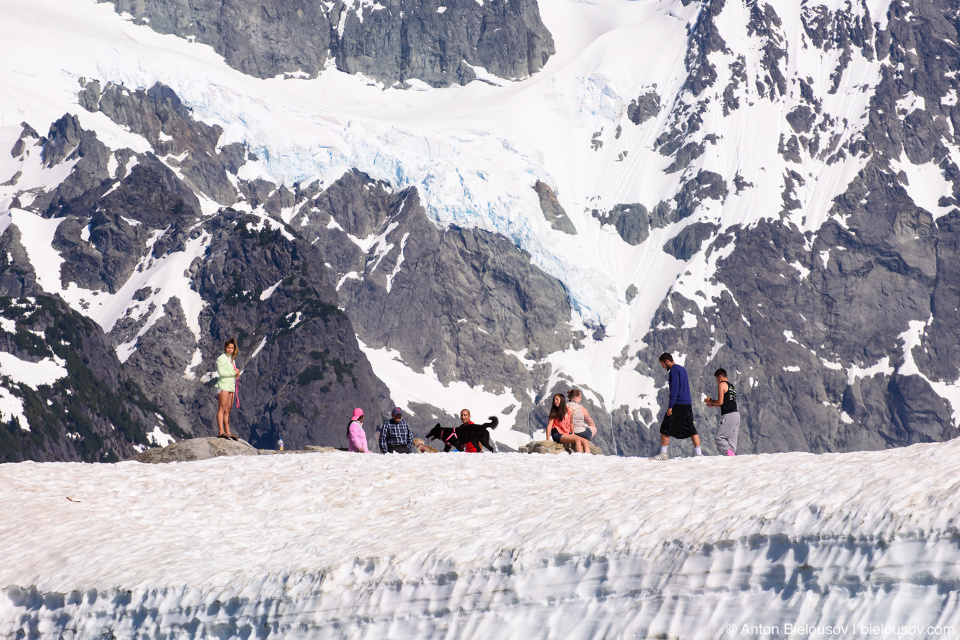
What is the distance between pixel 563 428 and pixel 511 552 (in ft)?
48.0

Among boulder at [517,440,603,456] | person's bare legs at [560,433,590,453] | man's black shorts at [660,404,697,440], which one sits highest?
man's black shorts at [660,404,697,440]

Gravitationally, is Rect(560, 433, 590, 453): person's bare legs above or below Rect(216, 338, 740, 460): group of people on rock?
below

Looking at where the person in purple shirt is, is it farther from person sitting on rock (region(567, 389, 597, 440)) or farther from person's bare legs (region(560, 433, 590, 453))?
person sitting on rock (region(567, 389, 597, 440))

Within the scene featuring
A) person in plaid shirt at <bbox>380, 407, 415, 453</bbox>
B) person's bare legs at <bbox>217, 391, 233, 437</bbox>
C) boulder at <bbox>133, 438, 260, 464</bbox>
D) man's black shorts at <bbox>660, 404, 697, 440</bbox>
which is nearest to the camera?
man's black shorts at <bbox>660, 404, 697, 440</bbox>

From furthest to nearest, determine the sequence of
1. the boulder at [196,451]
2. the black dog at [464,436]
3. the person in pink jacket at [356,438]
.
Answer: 1. the person in pink jacket at [356,438]
2. the black dog at [464,436]
3. the boulder at [196,451]

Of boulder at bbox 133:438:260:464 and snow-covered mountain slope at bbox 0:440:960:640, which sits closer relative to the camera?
snow-covered mountain slope at bbox 0:440:960:640

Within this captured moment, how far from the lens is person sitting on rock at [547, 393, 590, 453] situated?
1282 inches

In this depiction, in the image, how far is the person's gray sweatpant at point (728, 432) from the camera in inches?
1086

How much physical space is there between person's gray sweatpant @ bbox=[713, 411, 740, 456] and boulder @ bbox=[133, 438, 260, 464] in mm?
14395

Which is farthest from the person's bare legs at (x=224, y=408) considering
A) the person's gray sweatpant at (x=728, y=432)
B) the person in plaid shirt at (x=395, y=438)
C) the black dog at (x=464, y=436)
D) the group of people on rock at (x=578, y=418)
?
the person's gray sweatpant at (x=728, y=432)

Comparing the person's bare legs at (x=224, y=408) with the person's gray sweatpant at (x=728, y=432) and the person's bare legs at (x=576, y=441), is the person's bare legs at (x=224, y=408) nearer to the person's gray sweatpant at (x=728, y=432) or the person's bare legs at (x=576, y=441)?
the person's bare legs at (x=576, y=441)

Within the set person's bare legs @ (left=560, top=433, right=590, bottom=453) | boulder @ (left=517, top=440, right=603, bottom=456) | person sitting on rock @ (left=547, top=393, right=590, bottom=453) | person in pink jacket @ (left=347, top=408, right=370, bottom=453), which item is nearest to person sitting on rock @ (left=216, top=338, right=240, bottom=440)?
person in pink jacket @ (left=347, top=408, right=370, bottom=453)

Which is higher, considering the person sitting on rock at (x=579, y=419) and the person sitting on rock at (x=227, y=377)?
the person sitting on rock at (x=227, y=377)

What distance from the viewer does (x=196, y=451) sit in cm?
3362
